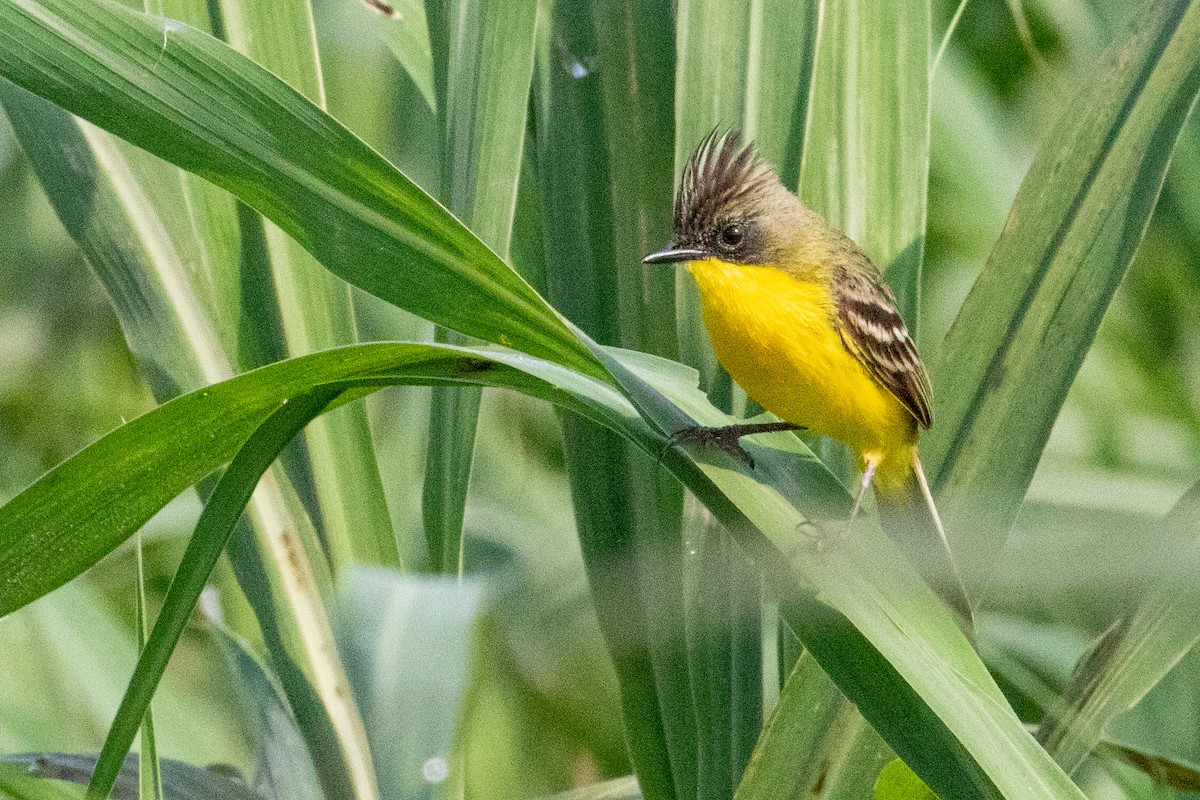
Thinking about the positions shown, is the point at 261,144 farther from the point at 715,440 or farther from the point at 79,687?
the point at 79,687

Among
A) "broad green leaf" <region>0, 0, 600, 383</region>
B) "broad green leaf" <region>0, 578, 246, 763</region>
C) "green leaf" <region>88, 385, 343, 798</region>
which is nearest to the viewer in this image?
"broad green leaf" <region>0, 0, 600, 383</region>

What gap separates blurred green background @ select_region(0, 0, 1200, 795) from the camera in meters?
2.13

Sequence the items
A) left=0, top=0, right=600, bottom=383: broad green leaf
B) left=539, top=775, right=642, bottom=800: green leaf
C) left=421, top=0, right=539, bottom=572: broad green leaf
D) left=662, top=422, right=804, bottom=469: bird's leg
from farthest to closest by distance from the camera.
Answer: left=539, top=775, right=642, bottom=800: green leaf → left=421, top=0, right=539, bottom=572: broad green leaf → left=662, top=422, right=804, bottom=469: bird's leg → left=0, top=0, right=600, bottom=383: broad green leaf

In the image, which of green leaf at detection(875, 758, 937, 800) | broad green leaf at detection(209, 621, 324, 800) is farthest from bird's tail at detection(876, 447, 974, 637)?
broad green leaf at detection(209, 621, 324, 800)

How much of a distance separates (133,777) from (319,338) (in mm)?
653

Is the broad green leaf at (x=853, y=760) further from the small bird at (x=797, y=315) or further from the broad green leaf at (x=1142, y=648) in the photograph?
the small bird at (x=797, y=315)

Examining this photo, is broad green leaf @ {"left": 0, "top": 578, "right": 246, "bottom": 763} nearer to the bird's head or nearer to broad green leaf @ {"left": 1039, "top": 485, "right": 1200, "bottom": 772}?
the bird's head

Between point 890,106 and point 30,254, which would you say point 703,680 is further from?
point 30,254

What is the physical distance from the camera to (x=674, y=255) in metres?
1.65

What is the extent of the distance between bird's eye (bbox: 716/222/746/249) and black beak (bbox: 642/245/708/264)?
0.33 ft

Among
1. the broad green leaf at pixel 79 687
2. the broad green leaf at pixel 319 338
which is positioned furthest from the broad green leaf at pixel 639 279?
the broad green leaf at pixel 79 687

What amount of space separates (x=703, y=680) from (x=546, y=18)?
1.03 metres

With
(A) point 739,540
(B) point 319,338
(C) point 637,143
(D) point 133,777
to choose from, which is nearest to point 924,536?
(A) point 739,540

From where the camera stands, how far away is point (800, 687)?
1363 millimetres
